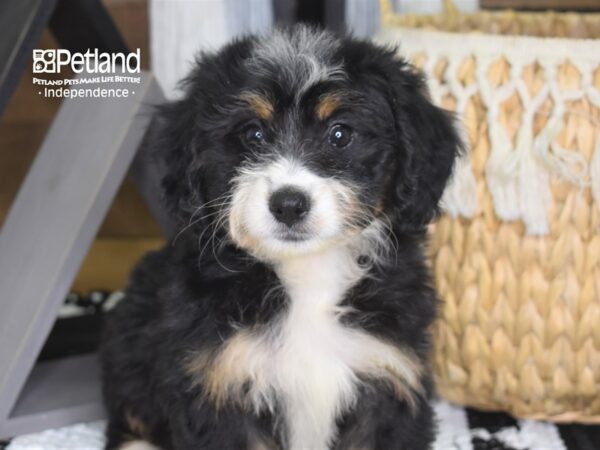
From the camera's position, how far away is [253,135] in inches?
68.6

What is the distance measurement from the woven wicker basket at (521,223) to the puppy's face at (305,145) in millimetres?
338

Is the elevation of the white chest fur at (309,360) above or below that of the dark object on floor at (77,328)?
above

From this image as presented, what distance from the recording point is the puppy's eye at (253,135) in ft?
5.68

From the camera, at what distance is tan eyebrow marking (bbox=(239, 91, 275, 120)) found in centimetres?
170

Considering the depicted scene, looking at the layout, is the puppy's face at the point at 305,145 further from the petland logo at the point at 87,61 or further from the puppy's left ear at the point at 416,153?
the petland logo at the point at 87,61

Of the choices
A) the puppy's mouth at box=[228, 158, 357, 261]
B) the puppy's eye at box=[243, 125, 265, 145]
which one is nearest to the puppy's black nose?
the puppy's mouth at box=[228, 158, 357, 261]

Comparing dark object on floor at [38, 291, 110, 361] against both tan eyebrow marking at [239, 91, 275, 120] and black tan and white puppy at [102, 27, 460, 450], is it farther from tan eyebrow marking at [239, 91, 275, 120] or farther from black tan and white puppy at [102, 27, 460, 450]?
tan eyebrow marking at [239, 91, 275, 120]

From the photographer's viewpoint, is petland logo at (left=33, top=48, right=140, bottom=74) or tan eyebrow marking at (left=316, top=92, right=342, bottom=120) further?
petland logo at (left=33, top=48, right=140, bottom=74)

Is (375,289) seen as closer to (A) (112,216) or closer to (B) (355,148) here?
(B) (355,148)

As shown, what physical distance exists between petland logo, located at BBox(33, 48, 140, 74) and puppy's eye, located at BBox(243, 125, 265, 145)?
27.9 inches

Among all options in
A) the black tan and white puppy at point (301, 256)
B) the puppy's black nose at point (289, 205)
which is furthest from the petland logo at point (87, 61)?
the puppy's black nose at point (289, 205)

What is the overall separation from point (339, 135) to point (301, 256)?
274 mm

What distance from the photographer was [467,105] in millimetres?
2158

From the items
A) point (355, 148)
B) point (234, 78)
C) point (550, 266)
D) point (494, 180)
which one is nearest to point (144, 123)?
point (234, 78)
